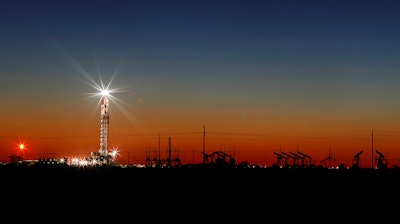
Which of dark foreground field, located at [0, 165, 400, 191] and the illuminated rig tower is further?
the illuminated rig tower

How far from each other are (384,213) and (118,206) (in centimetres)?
1732

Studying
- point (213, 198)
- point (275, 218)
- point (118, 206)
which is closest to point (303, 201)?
point (213, 198)

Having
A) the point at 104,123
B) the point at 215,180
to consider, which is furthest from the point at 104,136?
the point at 215,180

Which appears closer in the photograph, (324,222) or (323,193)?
(324,222)

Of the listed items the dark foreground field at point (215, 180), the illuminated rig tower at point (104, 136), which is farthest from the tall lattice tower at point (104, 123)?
the dark foreground field at point (215, 180)

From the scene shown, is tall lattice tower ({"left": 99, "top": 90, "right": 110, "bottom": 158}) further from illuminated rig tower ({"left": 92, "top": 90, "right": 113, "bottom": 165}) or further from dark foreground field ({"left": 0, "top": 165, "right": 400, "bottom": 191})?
dark foreground field ({"left": 0, "top": 165, "right": 400, "bottom": 191})

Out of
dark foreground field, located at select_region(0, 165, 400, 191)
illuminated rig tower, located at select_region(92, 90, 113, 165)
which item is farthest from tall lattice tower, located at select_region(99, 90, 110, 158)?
dark foreground field, located at select_region(0, 165, 400, 191)

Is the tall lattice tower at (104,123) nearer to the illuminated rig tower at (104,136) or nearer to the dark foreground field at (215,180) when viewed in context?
the illuminated rig tower at (104,136)

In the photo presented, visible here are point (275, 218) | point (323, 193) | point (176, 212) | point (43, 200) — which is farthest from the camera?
point (323, 193)

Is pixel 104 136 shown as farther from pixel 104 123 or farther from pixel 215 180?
pixel 215 180

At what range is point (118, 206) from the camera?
40.8 meters

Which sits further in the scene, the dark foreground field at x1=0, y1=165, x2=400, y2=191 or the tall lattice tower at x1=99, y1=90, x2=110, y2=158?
the tall lattice tower at x1=99, y1=90, x2=110, y2=158

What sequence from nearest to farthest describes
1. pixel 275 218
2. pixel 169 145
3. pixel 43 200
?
pixel 275 218, pixel 43 200, pixel 169 145

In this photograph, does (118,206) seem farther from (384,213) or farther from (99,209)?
(384,213)
